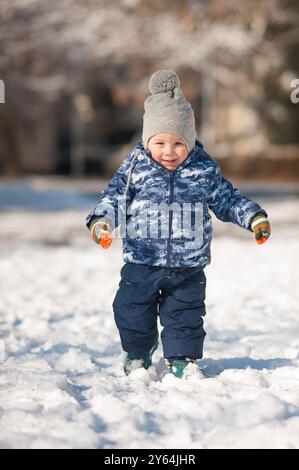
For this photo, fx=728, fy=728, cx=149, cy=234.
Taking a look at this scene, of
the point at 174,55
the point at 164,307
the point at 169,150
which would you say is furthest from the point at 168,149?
the point at 174,55

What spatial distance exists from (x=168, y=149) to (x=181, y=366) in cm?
112

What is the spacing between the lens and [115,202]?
3.85 meters

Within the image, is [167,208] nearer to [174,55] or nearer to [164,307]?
[164,307]

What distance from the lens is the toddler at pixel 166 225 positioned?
3.76m

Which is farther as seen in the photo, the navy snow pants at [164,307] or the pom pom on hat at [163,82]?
the pom pom on hat at [163,82]

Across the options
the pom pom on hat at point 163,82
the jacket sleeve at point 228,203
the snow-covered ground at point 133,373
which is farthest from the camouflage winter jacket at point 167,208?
the snow-covered ground at point 133,373

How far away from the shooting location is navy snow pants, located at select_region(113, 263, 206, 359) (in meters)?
3.77

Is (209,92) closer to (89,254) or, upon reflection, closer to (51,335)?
(89,254)

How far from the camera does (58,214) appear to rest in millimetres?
15398

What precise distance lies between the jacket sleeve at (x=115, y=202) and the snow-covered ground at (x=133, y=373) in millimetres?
812

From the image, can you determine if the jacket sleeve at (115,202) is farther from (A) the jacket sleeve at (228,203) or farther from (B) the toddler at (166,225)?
(A) the jacket sleeve at (228,203)

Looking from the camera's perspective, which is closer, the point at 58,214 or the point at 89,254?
the point at 89,254

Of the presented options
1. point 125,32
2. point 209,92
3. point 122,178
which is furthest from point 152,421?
point 209,92
